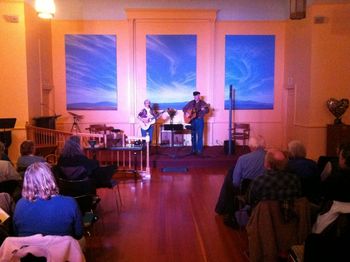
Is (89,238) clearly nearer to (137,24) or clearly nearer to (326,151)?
(326,151)

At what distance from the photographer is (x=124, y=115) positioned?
10.8 metres

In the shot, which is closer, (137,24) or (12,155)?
(12,155)

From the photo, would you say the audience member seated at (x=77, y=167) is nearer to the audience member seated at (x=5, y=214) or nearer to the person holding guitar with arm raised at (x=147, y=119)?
the audience member seated at (x=5, y=214)

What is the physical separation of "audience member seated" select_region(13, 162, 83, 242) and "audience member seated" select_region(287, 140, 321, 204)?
2.37 metres

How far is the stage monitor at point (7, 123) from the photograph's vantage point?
7.73m

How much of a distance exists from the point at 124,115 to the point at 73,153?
640 cm

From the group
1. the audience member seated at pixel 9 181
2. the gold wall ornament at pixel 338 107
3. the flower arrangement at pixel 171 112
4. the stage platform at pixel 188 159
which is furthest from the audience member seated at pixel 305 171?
the flower arrangement at pixel 171 112

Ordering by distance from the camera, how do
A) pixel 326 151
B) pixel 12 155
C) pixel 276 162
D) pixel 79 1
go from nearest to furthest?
1. pixel 276 162
2. pixel 12 155
3. pixel 326 151
4. pixel 79 1

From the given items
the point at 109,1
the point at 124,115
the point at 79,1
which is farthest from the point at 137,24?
the point at 124,115

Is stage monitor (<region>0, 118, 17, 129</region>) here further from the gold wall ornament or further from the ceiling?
the gold wall ornament

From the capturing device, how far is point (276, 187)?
10.1ft

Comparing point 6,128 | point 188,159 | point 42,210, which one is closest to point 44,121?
point 6,128

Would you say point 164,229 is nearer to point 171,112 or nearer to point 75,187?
point 75,187

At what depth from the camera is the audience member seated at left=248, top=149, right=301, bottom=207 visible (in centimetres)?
306
